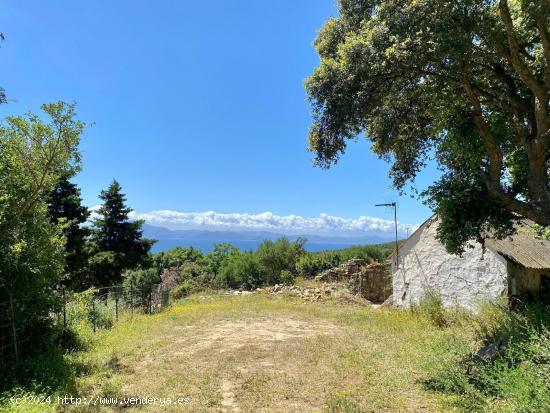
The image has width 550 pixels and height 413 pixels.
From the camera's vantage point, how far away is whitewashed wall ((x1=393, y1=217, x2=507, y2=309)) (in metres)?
15.4

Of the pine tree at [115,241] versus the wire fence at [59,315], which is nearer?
the wire fence at [59,315]

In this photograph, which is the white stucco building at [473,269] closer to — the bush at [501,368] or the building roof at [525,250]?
the building roof at [525,250]

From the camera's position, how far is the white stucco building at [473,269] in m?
15.0

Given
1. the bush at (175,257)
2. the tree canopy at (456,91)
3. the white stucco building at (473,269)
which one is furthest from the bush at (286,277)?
the tree canopy at (456,91)

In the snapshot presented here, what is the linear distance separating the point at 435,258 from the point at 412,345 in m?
7.61

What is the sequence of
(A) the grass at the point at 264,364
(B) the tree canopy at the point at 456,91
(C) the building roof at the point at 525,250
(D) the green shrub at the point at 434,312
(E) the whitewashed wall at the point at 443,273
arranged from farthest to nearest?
(E) the whitewashed wall at the point at 443,273
(C) the building roof at the point at 525,250
(D) the green shrub at the point at 434,312
(B) the tree canopy at the point at 456,91
(A) the grass at the point at 264,364

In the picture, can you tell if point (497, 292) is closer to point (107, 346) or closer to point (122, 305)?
point (107, 346)

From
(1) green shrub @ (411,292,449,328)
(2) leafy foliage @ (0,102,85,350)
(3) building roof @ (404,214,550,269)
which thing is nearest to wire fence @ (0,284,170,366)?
(2) leafy foliage @ (0,102,85,350)

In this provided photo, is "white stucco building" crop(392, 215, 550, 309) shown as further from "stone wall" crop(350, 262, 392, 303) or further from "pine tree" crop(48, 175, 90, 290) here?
"pine tree" crop(48, 175, 90, 290)

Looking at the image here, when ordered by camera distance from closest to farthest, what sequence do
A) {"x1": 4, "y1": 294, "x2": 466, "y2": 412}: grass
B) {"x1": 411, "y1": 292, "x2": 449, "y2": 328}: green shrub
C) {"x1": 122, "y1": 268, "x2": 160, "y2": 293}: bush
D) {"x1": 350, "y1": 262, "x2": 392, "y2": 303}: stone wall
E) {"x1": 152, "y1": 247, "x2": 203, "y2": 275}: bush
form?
1. {"x1": 4, "y1": 294, "x2": 466, "y2": 412}: grass
2. {"x1": 411, "y1": 292, "x2": 449, "y2": 328}: green shrub
3. {"x1": 350, "y1": 262, "x2": 392, "y2": 303}: stone wall
4. {"x1": 122, "y1": 268, "x2": 160, "y2": 293}: bush
5. {"x1": 152, "y1": 247, "x2": 203, "y2": 275}: bush

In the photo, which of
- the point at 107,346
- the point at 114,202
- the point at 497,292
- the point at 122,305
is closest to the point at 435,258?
the point at 497,292

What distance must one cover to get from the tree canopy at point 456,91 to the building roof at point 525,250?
20.2ft

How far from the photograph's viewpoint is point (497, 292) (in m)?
15.1

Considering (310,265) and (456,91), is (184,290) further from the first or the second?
(456,91)
